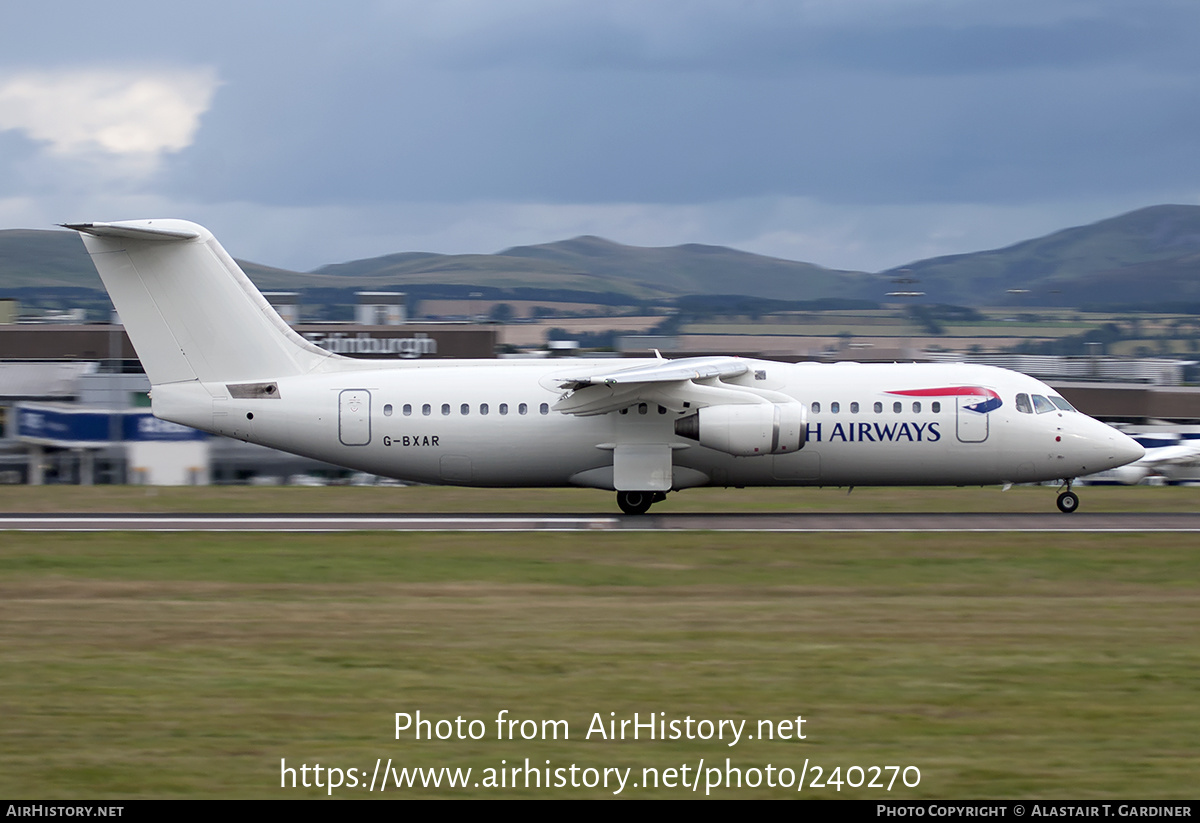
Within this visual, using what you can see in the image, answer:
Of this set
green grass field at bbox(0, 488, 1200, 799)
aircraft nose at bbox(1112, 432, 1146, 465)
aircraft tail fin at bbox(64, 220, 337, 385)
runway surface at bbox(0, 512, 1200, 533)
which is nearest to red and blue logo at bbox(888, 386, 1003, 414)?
runway surface at bbox(0, 512, 1200, 533)

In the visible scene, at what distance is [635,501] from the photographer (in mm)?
28703

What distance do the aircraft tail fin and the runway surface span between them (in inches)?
142

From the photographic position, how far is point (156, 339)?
28.7 meters

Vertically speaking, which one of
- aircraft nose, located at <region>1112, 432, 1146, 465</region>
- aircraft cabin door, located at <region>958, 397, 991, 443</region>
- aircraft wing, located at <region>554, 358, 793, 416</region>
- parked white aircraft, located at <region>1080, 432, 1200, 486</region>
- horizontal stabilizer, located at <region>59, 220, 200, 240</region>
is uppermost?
horizontal stabilizer, located at <region>59, 220, 200, 240</region>

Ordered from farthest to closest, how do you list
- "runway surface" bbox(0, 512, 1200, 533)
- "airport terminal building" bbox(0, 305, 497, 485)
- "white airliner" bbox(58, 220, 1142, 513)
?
"airport terminal building" bbox(0, 305, 497, 485) < "white airliner" bbox(58, 220, 1142, 513) < "runway surface" bbox(0, 512, 1200, 533)

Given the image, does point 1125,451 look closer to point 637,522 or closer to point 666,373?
point 666,373

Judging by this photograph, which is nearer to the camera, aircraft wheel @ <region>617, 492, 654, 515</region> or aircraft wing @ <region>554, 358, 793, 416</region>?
aircraft wing @ <region>554, 358, 793, 416</region>

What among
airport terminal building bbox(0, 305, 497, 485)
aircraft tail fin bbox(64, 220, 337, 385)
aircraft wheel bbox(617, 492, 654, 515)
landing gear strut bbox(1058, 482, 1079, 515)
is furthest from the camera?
airport terminal building bbox(0, 305, 497, 485)

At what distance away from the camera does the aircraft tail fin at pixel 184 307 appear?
2838cm

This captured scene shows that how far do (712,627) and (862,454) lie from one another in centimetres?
1315

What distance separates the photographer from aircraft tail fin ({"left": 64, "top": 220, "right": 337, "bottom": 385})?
93.1 feet

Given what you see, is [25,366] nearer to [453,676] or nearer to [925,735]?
[453,676]

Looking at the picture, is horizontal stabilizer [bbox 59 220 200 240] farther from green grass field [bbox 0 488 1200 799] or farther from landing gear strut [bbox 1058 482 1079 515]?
landing gear strut [bbox 1058 482 1079 515]

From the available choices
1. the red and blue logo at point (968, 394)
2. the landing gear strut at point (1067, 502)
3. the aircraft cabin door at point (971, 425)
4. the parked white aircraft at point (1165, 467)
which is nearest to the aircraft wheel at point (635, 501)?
the red and blue logo at point (968, 394)
